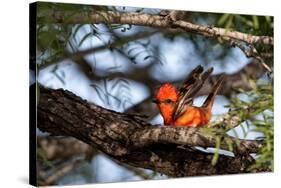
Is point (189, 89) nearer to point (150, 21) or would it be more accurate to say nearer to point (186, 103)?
point (186, 103)

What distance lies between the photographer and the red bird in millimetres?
3035

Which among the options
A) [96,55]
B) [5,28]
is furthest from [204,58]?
[5,28]

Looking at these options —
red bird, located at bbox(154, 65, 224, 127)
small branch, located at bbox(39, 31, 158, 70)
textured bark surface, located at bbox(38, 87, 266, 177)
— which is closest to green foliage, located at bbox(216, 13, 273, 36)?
red bird, located at bbox(154, 65, 224, 127)

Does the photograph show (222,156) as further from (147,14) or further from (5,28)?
(5,28)

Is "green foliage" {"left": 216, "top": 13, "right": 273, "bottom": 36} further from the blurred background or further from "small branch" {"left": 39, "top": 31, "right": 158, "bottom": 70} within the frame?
"small branch" {"left": 39, "top": 31, "right": 158, "bottom": 70}

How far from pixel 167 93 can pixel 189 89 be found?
0.40 ft

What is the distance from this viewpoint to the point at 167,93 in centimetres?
304

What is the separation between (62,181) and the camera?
2805mm

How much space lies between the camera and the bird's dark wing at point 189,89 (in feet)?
10.1

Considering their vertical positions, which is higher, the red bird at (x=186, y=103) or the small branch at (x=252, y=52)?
the small branch at (x=252, y=52)

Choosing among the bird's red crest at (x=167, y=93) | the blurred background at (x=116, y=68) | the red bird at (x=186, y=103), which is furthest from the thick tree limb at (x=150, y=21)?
the bird's red crest at (x=167, y=93)

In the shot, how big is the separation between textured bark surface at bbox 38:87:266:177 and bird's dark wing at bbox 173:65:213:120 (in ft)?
0.34

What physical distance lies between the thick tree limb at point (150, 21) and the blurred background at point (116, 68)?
0.02 m

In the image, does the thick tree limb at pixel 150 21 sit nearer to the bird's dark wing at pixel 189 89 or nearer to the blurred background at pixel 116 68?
the blurred background at pixel 116 68
